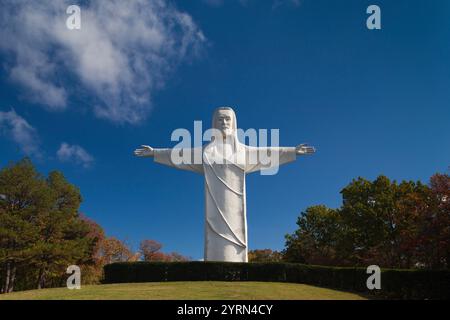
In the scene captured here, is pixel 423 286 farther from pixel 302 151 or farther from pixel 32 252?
pixel 32 252

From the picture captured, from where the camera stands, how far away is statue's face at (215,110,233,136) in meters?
26.4

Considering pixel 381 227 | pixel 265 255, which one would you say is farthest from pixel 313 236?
pixel 265 255

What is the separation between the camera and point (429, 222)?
24.6 metres

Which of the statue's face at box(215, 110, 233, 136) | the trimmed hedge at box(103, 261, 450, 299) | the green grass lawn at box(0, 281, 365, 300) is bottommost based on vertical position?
the green grass lawn at box(0, 281, 365, 300)

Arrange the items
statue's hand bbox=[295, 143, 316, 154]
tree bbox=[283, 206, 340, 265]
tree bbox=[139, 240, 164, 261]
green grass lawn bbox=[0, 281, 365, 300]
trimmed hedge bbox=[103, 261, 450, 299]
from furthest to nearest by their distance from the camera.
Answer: tree bbox=[139, 240, 164, 261] < tree bbox=[283, 206, 340, 265] < statue's hand bbox=[295, 143, 316, 154] < trimmed hedge bbox=[103, 261, 450, 299] < green grass lawn bbox=[0, 281, 365, 300]

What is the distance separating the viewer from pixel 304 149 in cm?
2636

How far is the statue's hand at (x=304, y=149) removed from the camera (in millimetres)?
26297

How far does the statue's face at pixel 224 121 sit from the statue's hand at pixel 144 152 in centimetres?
433

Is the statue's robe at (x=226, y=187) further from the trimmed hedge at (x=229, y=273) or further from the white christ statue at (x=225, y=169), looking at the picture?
the trimmed hedge at (x=229, y=273)

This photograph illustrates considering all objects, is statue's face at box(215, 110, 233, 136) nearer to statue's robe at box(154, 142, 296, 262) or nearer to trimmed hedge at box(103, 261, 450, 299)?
statue's robe at box(154, 142, 296, 262)

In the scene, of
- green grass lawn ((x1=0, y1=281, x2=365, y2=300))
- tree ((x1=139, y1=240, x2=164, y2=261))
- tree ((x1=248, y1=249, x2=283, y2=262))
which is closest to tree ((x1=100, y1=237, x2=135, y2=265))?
tree ((x1=139, y1=240, x2=164, y2=261))

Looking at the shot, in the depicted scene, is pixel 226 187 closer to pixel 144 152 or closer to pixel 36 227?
pixel 144 152

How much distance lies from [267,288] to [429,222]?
453 inches
